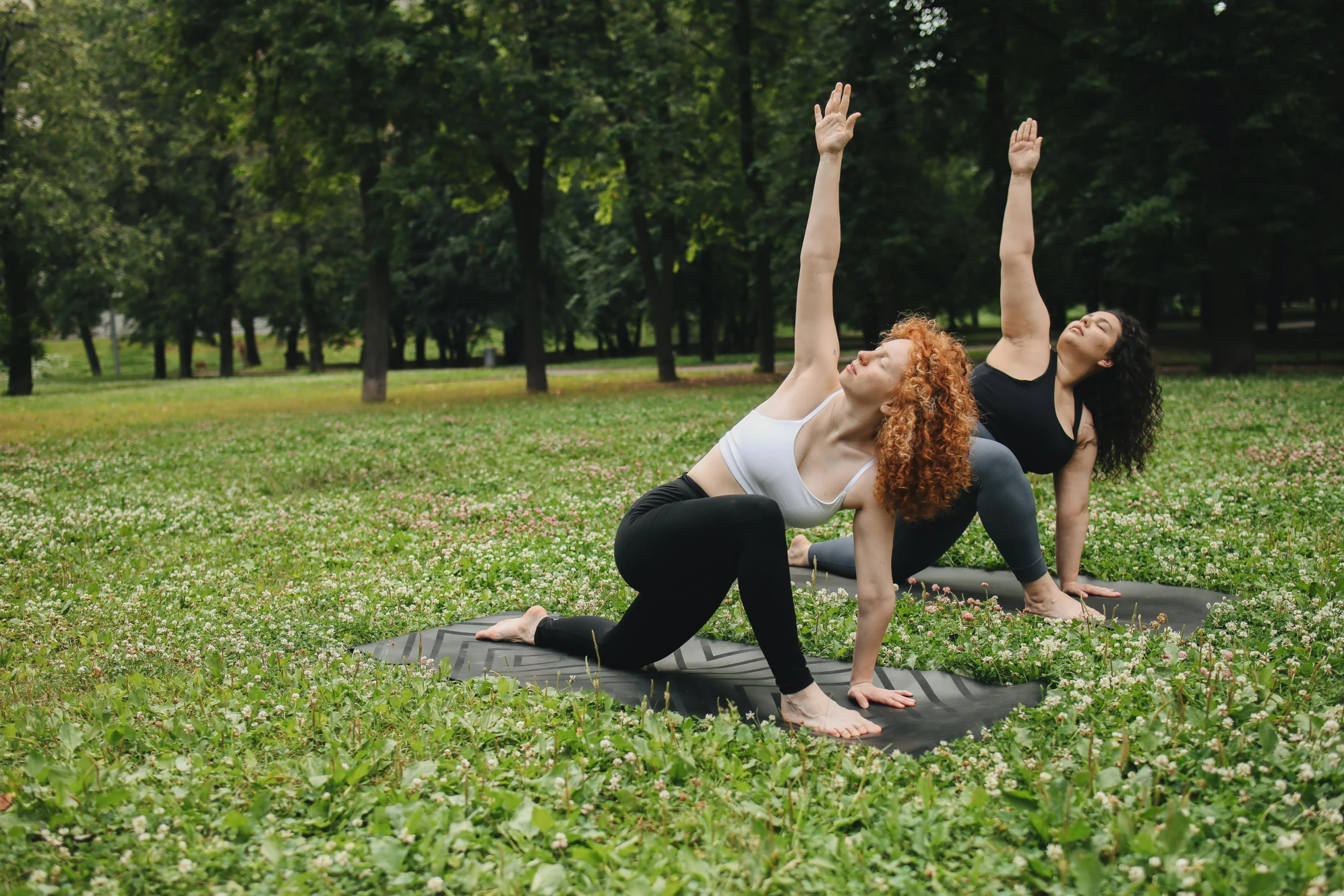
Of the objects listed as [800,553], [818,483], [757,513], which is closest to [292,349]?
[800,553]

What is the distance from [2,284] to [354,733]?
43562 millimetres

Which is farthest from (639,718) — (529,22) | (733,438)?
(529,22)

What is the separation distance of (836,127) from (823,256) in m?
0.61

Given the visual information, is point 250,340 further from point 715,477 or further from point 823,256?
point 823,256

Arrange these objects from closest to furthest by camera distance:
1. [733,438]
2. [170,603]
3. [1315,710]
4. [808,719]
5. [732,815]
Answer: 1. [732,815]
2. [1315,710]
3. [808,719]
4. [733,438]
5. [170,603]

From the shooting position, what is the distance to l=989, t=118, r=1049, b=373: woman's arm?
5742mm

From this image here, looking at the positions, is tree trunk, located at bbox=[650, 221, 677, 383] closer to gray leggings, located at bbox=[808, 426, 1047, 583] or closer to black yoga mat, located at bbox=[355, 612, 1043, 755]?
gray leggings, located at bbox=[808, 426, 1047, 583]

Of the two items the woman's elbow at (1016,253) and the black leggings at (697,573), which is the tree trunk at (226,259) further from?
the black leggings at (697,573)

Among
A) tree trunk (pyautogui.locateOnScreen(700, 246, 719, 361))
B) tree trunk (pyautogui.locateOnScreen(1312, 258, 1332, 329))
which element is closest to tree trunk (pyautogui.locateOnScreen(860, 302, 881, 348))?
tree trunk (pyautogui.locateOnScreen(700, 246, 719, 361))

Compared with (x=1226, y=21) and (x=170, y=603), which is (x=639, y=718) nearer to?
(x=170, y=603)

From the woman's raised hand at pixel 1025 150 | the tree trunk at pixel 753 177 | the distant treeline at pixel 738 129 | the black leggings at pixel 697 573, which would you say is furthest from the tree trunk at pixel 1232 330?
the black leggings at pixel 697 573

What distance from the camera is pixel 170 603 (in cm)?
664

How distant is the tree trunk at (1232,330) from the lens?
24.1 metres

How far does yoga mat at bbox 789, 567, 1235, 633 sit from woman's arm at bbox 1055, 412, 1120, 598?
0.61 ft
